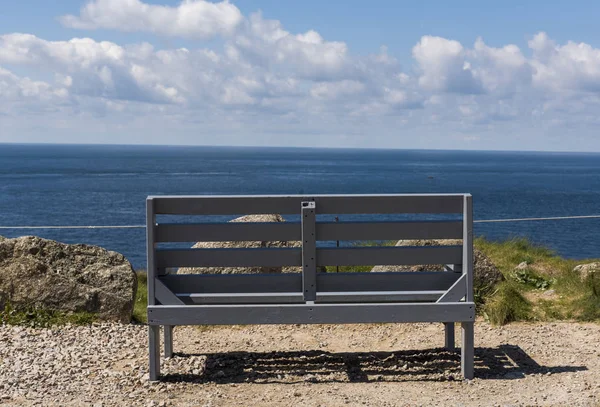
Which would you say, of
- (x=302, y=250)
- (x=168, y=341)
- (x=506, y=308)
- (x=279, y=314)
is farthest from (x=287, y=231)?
(x=506, y=308)

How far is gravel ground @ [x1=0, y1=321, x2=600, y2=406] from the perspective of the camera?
5.46 metres

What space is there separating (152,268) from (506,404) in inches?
122

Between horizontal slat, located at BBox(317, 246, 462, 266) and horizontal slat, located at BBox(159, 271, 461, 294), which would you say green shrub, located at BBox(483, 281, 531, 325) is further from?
horizontal slat, located at BBox(317, 246, 462, 266)

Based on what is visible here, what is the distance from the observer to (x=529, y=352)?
668 centimetres

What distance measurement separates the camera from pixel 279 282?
609cm

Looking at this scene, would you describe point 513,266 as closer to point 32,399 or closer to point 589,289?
point 589,289

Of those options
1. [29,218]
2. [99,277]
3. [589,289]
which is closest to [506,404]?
[589,289]

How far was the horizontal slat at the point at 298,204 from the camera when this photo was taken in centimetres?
577

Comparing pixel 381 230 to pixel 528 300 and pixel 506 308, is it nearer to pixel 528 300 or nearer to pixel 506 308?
pixel 506 308

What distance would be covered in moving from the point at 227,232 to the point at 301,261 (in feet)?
2.30

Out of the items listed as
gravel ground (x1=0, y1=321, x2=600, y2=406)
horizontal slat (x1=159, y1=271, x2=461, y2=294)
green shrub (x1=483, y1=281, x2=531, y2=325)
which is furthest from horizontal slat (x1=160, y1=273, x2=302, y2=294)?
green shrub (x1=483, y1=281, x2=531, y2=325)

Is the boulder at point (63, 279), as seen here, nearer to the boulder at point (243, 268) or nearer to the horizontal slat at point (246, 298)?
the boulder at point (243, 268)

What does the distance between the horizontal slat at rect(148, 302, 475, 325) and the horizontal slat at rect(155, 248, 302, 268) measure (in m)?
0.38

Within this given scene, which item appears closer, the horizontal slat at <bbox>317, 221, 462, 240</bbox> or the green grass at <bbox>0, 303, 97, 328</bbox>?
the horizontal slat at <bbox>317, 221, 462, 240</bbox>
